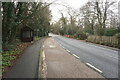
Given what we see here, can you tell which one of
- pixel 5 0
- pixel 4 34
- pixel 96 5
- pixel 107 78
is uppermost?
pixel 96 5

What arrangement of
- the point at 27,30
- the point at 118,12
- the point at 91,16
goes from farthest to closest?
the point at 91,16, the point at 118,12, the point at 27,30

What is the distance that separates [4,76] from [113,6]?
2956 centimetres

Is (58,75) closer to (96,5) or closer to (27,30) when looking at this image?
(27,30)

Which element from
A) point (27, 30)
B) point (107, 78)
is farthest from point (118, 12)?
point (107, 78)

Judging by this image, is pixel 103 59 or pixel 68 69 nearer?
pixel 68 69

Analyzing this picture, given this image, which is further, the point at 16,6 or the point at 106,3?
the point at 106,3

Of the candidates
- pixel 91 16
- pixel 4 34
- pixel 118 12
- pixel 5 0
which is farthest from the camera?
pixel 91 16

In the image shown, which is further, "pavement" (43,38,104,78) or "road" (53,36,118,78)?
"road" (53,36,118,78)

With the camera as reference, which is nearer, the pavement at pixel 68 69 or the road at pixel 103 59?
the pavement at pixel 68 69

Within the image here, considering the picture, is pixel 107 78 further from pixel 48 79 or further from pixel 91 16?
pixel 91 16

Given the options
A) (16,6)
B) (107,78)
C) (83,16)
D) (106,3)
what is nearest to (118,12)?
(106,3)

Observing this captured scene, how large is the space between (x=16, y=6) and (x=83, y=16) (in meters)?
23.5

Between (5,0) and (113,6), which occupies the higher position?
(113,6)

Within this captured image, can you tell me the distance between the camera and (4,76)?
16.3ft
